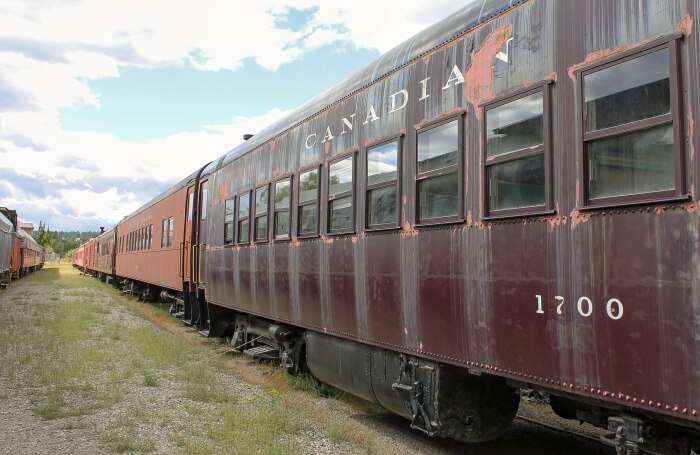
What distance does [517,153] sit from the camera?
4.01 metres

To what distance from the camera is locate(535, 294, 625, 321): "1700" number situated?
126 inches

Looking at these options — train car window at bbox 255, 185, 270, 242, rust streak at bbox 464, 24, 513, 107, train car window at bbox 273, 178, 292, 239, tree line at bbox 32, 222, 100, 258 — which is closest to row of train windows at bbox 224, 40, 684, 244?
rust streak at bbox 464, 24, 513, 107

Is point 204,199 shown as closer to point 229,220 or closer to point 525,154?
point 229,220

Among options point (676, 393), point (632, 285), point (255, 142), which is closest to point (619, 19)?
point (632, 285)

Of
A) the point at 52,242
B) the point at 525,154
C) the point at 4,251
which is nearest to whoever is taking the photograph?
the point at 525,154

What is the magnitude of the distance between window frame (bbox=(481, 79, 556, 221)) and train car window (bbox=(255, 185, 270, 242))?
466cm

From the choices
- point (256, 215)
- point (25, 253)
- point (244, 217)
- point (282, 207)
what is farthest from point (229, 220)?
point (25, 253)

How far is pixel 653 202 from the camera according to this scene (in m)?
3.07

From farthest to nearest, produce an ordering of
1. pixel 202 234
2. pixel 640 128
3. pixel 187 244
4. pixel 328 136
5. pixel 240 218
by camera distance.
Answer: pixel 187 244, pixel 202 234, pixel 240 218, pixel 328 136, pixel 640 128

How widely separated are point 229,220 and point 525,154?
7.15 m

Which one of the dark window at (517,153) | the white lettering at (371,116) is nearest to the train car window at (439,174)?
the dark window at (517,153)

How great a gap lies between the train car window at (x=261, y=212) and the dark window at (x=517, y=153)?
473 centimetres

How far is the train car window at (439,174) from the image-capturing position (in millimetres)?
4633

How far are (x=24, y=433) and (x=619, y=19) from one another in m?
6.10
